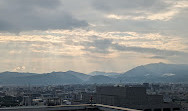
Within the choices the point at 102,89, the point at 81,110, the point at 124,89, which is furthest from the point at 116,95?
the point at 81,110

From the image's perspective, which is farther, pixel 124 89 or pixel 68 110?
pixel 124 89

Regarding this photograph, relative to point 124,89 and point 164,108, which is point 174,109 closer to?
point 164,108

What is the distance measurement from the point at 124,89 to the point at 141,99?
34.4 ft

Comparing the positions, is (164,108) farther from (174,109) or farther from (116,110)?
(116,110)

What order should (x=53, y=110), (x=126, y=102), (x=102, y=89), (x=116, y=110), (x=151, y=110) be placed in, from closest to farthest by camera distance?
(x=116, y=110)
(x=53, y=110)
(x=151, y=110)
(x=126, y=102)
(x=102, y=89)

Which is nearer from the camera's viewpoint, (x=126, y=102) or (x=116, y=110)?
(x=116, y=110)

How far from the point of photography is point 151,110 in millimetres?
119875

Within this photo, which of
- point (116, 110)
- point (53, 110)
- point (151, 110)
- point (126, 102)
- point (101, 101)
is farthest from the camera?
point (101, 101)

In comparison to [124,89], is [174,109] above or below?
below

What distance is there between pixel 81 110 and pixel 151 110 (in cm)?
5583

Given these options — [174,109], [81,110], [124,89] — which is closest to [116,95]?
[124,89]

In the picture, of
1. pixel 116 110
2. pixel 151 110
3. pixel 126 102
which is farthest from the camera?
pixel 126 102

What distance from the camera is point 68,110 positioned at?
72.4 m

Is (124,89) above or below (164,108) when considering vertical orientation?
above
